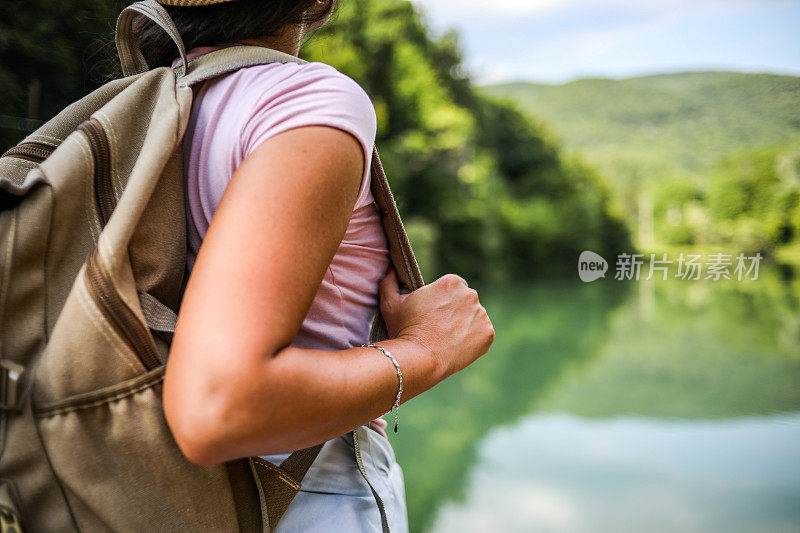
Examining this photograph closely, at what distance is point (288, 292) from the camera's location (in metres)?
0.49

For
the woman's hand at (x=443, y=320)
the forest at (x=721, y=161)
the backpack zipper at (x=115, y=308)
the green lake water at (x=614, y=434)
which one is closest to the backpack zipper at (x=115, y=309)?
the backpack zipper at (x=115, y=308)

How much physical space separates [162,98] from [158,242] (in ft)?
0.46

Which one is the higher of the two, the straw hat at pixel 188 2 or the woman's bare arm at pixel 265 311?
the straw hat at pixel 188 2

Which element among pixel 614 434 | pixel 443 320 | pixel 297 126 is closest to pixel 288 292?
pixel 297 126

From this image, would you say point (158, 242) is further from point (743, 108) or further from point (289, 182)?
point (743, 108)

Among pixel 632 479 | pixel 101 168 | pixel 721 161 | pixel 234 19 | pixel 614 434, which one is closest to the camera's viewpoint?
pixel 101 168

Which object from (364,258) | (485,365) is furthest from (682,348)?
(364,258)

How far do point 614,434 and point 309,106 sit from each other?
605 centimetres

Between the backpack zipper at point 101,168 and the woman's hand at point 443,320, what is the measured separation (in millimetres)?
310

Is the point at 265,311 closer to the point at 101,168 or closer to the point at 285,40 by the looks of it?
the point at 101,168

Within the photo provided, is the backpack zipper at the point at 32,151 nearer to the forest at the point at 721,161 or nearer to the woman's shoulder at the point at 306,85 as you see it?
the woman's shoulder at the point at 306,85

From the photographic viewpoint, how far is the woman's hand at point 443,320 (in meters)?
0.68

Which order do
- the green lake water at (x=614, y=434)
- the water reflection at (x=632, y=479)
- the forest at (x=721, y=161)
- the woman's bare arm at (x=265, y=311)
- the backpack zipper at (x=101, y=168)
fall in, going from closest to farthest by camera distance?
the woman's bare arm at (x=265, y=311), the backpack zipper at (x=101, y=168), the water reflection at (x=632, y=479), the green lake water at (x=614, y=434), the forest at (x=721, y=161)

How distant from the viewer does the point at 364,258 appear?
73 centimetres
